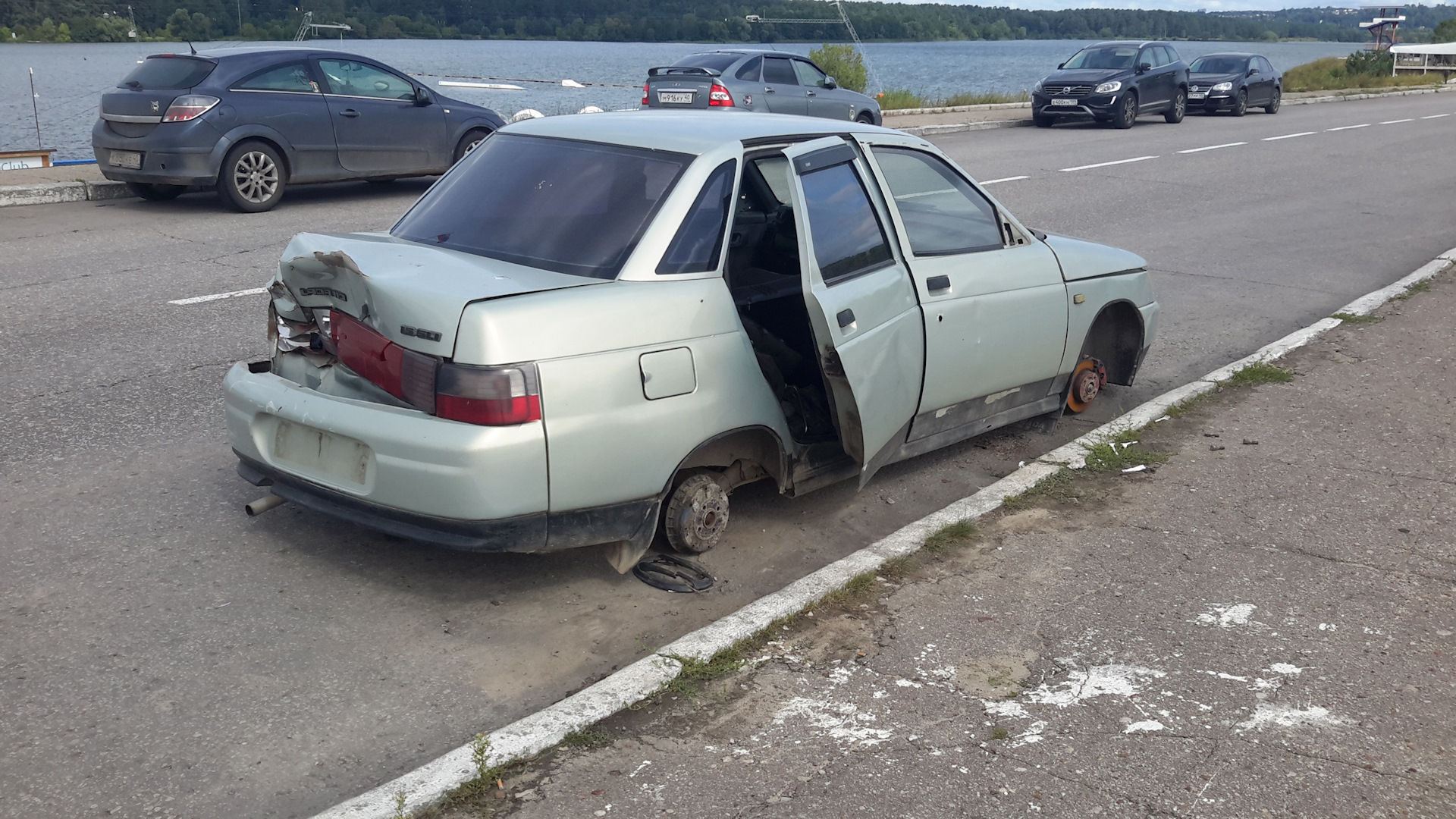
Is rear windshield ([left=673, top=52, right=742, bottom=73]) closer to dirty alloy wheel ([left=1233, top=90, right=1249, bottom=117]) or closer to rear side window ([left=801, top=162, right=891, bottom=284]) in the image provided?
rear side window ([left=801, top=162, right=891, bottom=284])

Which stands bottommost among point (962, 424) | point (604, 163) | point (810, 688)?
point (810, 688)

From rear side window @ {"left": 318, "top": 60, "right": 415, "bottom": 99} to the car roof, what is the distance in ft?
29.0

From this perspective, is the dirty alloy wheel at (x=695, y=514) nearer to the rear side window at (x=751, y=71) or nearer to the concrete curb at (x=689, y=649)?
the concrete curb at (x=689, y=649)

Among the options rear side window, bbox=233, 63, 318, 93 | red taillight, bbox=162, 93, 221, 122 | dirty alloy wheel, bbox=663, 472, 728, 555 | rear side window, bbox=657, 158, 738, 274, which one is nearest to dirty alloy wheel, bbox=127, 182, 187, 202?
red taillight, bbox=162, 93, 221, 122

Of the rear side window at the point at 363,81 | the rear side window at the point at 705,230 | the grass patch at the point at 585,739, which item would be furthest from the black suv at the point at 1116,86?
the grass patch at the point at 585,739

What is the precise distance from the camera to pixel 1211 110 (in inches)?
1256

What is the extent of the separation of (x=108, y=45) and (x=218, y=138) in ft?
66.8

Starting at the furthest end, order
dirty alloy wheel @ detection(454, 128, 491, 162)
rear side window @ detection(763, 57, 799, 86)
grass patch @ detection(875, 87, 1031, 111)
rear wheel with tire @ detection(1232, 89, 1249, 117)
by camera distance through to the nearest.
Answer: rear wheel with tire @ detection(1232, 89, 1249, 117) → grass patch @ detection(875, 87, 1031, 111) → rear side window @ detection(763, 57, 799, 86) → dirty alloy wheel @ detection(454, 128, 491, 162)

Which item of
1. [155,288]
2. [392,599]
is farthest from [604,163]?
[155,288]

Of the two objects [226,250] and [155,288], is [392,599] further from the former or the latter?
[226,250]

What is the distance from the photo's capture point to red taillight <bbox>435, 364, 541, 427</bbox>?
390cm

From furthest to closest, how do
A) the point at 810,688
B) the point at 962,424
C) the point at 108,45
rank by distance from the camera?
the point at 108,45
the point at 962,424
the point at 810,688

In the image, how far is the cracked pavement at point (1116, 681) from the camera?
10.9 feet

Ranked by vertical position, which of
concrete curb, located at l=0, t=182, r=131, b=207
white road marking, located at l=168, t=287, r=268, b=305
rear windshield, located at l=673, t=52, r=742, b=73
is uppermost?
rear windshield, located at l=673, t=52, r=742, b=73
